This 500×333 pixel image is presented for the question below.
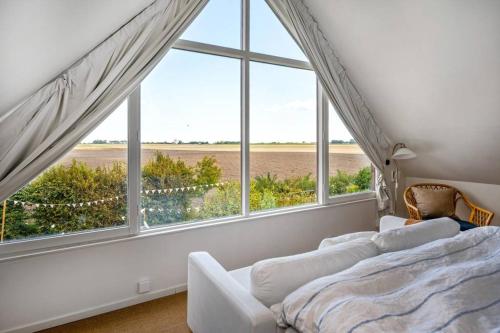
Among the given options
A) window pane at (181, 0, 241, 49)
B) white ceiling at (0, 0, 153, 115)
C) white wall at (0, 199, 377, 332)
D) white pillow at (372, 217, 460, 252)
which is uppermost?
window pane at (181, 0, 241, 49)

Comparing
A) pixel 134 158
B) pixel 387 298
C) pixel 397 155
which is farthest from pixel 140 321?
pixel 397 155

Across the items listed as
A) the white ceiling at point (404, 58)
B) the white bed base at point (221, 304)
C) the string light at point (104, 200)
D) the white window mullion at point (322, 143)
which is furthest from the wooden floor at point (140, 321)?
the white window mullion at point (322, 143)

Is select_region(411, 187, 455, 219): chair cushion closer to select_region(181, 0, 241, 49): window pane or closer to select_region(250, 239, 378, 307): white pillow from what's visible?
select_region(250, 239, 378, 307): white pillow

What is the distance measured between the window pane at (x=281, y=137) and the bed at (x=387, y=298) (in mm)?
1677

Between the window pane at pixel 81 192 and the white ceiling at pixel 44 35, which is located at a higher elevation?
the white ceiling at pixel 44 35

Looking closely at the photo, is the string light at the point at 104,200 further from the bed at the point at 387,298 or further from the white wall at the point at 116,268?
the bed at the point at 387,298

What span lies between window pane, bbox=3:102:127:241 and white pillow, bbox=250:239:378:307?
154 cm

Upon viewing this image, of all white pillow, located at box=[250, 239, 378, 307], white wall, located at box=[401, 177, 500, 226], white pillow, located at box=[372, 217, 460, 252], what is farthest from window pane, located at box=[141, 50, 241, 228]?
white wall, located at box=[401, 177, 500, 226]

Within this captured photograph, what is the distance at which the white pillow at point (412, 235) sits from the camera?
1588 millimetres

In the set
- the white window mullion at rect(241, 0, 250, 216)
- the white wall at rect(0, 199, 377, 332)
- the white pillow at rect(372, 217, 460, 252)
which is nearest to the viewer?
the white pillow at rect(372, 217, 460, 252)

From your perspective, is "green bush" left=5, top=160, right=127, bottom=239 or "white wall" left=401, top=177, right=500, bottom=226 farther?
"white wall" left=401, top=177, right=500, bottom=226

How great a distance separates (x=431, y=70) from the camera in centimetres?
273

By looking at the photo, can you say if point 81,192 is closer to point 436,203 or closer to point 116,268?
point 116,268

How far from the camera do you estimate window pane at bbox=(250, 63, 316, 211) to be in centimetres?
306
